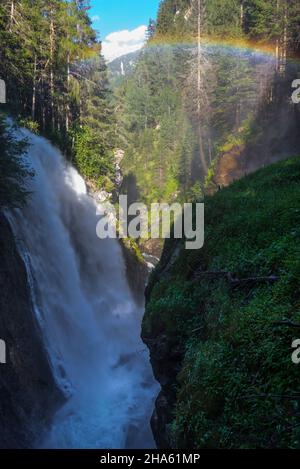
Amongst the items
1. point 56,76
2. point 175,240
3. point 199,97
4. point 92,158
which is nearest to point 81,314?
point 175,240

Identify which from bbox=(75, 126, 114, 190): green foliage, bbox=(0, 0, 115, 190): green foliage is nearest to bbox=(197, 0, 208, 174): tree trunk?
bbox=(0, 0, 115, 190): green foliage

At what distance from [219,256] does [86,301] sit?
12092 millimetres

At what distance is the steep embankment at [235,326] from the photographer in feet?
15.9

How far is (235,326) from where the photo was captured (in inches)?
242

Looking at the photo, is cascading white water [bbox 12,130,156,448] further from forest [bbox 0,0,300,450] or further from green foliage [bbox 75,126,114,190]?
green foliage [bbox 75,126,114,190]

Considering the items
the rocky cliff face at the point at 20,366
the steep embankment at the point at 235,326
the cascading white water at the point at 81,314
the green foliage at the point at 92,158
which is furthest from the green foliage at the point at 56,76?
the steep embankment at the point at 235,326

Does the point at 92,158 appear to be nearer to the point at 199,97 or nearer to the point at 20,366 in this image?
the point at 199,97

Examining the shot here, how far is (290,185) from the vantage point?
10.4 meters

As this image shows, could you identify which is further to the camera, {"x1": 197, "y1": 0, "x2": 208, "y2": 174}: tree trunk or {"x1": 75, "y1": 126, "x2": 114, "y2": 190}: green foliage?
{"x1": 197, "y1": 0, "x2": 208, "y2": 174}: tree trunk

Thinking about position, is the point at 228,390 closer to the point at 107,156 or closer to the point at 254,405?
the point at 254,405

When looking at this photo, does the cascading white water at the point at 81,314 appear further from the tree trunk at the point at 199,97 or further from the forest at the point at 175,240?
the tree trunk at the point at 199,97

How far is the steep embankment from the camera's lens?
484 centimetres

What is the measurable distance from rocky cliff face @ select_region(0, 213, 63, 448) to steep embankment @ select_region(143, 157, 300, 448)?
439 centimetres

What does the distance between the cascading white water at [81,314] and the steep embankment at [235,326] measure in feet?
16.3
